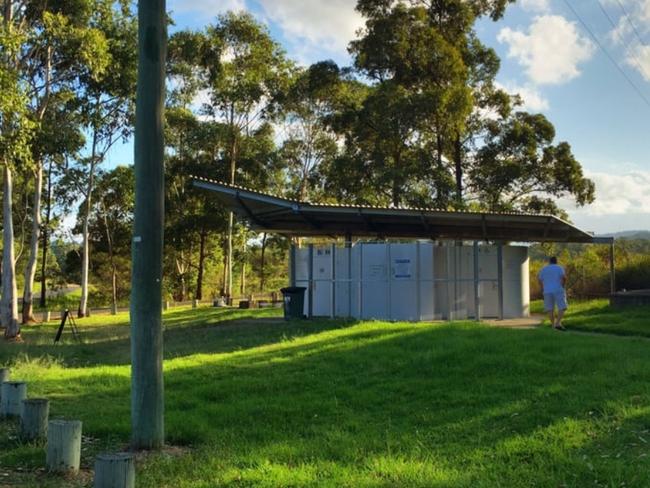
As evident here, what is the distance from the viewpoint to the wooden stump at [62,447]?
539 cm

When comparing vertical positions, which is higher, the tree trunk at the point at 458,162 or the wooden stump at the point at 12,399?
the tree trunk at the point at 458,162

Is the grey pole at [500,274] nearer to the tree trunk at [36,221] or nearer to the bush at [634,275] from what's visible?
the bush at [634,275]

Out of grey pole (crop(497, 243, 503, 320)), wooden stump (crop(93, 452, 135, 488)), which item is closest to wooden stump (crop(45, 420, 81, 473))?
wooden stump (crop(93, 452, 135, 488))

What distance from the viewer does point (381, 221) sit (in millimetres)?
20188

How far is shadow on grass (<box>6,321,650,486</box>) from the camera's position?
5.34 m

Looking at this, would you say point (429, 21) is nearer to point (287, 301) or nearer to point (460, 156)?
point (460, 156)

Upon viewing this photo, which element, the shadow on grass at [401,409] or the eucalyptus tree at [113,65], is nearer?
the shadow on grass at [401,409]

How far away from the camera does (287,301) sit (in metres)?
19.7

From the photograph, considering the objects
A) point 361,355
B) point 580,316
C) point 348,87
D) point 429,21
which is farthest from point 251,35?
point 361,355

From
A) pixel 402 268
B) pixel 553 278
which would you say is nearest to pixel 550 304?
pixel 553 278

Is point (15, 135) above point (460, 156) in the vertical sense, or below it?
below

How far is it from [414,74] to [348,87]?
6041mm

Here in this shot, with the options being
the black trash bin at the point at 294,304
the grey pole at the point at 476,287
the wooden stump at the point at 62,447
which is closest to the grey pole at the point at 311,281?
the black trash bin at the point at 294,304

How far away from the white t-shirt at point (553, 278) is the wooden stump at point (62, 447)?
41.5 feet
